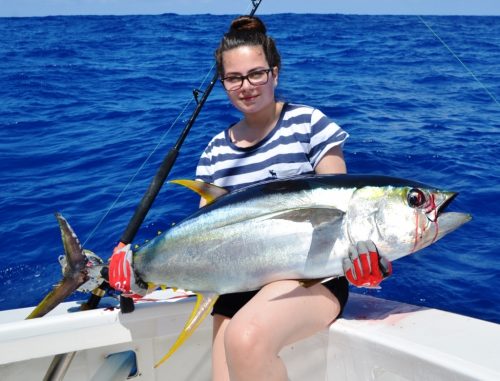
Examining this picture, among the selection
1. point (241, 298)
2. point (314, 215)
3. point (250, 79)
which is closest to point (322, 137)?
point (250, 79)

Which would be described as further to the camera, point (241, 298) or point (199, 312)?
point (241, 298)

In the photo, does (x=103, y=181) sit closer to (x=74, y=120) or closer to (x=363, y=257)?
(x=74, y=120)

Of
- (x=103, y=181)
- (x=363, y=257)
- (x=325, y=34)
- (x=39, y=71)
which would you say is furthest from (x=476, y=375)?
(x=325, y=34)

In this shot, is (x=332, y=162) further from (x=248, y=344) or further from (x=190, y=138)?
(x=190, y=138)

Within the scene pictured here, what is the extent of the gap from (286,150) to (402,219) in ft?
2.53

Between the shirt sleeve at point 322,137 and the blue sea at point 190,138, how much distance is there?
1598 mm

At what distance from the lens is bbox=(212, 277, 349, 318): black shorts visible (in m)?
2.15

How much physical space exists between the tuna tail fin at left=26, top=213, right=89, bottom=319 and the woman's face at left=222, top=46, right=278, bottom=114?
104 centimetres

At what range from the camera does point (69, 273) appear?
7.76 ft

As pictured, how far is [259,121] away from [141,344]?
1.28m

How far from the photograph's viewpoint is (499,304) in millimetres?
3334

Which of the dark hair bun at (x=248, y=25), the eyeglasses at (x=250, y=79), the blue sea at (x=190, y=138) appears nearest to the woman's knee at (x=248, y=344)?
the eyeglasses at (x=250, y=79)

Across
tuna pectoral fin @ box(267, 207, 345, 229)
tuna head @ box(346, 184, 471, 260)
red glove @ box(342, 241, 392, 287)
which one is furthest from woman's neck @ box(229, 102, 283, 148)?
red glove @ box(342, 241, 392, 287)

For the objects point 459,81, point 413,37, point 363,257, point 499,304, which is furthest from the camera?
point 413,37
